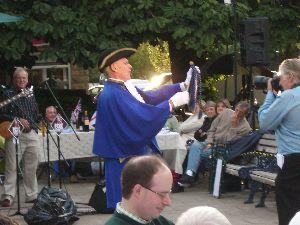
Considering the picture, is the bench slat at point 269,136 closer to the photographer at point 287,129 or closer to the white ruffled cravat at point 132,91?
the white ruffled cravat at point 132,91

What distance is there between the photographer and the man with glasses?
107 inches

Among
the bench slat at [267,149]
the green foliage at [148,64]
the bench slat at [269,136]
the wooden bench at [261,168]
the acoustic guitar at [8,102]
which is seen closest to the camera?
the acoustic guitar at [8,102]

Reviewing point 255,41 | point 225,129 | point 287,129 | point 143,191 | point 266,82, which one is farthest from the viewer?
point 255,41

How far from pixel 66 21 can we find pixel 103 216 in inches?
207

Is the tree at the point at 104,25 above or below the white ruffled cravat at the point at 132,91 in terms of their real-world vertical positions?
above

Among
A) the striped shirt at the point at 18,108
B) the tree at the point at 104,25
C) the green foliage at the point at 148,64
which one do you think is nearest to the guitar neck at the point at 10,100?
the striped shirt at the point at 18,108

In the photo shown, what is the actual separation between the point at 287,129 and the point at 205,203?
14.2ft

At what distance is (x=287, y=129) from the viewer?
6.04 meters

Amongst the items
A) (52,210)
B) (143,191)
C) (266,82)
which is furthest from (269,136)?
(143,191)

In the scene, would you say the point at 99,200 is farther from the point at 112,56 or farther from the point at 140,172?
the point at 140,172

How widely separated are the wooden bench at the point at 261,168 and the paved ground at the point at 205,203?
0.80 feet

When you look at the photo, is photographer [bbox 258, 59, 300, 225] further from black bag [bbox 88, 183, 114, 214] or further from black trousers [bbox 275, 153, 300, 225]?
black bag [bbox 88, 183, 114, 214]

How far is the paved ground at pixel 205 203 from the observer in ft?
29.0

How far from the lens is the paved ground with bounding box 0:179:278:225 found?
884 cm
